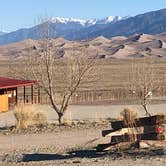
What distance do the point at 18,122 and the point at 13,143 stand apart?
5302 millimetres

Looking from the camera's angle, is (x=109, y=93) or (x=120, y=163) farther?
(x=109, y=93)

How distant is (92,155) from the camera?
18.9 meters

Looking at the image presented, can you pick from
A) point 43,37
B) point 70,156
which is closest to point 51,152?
point 70,156

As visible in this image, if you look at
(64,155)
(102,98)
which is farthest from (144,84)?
(102,98)

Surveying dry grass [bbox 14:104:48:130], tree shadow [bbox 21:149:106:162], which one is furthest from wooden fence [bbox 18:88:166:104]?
tree shadow [bbox 21:149:106:162]

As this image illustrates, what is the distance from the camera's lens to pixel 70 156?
1909 centimetres

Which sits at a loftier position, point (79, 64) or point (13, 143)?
point (79, 64)

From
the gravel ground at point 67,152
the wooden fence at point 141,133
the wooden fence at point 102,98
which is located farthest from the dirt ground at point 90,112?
the wooden fence at point 141,133

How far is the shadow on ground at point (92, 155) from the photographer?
1762 cm

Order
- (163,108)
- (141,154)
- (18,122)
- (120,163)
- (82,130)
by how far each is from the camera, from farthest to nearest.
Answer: (163,108)
(18,122)
(82,130)
(141,154)
(120,163)

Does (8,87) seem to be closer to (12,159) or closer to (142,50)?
(12,159)

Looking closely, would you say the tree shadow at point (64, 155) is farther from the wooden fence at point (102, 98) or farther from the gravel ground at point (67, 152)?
the wooden fence at point (102, 98)

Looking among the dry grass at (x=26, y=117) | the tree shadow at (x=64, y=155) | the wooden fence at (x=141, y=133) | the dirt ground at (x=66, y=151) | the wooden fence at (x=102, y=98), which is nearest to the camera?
the dirt ground at (x=66, y=151)

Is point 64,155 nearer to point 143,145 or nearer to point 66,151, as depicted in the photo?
point 66,151
